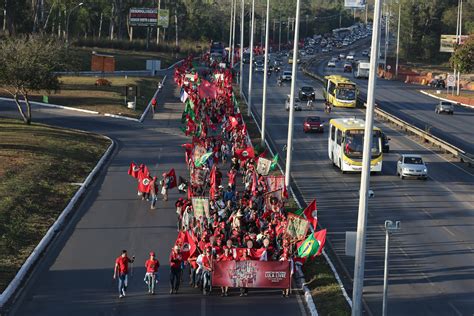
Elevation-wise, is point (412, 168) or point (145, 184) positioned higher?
point (412, 168)

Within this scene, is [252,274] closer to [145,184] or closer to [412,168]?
[145,184]

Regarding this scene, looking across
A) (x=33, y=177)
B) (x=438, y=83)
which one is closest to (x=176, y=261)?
(x=33, y=177)

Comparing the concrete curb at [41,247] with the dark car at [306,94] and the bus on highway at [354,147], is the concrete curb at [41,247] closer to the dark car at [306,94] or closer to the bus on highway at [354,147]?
the bus on highway at [354,147]

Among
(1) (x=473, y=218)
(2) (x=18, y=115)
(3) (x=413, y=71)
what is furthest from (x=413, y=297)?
(3) (x=413, y=71)

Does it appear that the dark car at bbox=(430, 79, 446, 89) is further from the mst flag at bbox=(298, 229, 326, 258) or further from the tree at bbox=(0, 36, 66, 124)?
the mst flag at bbox=(298, 229, 326, 258)

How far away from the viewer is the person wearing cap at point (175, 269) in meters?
23.1

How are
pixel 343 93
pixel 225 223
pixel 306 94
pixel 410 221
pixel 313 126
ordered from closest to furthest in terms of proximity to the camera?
pixel 225 223, pixel 410 221, pixel 313 126, pixel 343 93, pixel 306 94

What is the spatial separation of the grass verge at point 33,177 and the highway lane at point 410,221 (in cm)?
989

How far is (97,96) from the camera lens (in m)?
75.6

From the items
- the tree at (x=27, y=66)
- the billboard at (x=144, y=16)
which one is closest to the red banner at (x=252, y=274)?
the tree at (x=27, y=66)

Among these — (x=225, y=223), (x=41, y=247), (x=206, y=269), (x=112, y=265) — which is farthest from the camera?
(x=41, y=247)

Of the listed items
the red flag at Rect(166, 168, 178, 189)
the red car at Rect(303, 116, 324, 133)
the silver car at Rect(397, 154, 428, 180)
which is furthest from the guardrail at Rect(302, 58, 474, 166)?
the red flag at Rect(166, 168, 178, 189)

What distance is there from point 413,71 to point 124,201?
106073 mm

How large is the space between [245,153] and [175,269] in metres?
18.8
